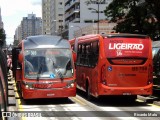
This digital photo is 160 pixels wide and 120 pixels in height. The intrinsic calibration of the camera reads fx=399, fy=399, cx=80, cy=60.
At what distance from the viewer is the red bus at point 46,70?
16375 millimetres

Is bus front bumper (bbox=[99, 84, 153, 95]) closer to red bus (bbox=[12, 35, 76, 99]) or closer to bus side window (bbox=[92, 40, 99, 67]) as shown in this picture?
A: bus side window (bbox=[92, 40, 99, 67])

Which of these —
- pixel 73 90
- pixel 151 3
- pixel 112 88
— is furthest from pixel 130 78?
pixel 151 3

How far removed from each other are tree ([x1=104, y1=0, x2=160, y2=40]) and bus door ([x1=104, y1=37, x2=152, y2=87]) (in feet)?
96.5

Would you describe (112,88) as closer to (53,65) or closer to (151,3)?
(53,65)

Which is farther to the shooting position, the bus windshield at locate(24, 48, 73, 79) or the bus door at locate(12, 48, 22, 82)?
the bus door at locate(12, 48, 22, 82)

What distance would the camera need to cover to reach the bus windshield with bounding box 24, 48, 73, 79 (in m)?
16.6

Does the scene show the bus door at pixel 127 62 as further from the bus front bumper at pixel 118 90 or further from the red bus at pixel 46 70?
the red bus at pixel 46 70

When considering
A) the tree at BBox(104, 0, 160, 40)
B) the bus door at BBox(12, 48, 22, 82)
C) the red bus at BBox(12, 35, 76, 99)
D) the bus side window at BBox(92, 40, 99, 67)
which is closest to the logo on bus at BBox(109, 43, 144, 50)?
the bus side window at BBox(92, 40, 99, 67)

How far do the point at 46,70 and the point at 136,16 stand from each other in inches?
1314

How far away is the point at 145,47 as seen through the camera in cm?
1634

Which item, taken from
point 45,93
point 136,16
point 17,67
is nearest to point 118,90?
point 45,93

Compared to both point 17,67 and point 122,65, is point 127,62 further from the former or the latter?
point 17,67

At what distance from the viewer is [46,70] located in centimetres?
1670

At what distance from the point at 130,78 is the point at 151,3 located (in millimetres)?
31485
